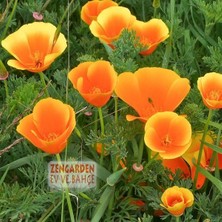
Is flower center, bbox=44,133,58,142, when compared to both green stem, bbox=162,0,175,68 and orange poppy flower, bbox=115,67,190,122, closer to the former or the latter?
orange poppy flower, bbox=115,67,190,122

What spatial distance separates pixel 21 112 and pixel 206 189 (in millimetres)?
492

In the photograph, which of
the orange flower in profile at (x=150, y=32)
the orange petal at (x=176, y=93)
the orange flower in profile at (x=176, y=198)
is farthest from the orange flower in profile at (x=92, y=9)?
the orange flower in profile at (x=176, y=198)

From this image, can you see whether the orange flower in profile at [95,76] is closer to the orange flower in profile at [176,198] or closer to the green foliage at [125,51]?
the green foliage at [125,51]

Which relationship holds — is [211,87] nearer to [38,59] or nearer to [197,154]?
[197,154]

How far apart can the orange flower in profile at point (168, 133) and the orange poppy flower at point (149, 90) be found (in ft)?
0.33

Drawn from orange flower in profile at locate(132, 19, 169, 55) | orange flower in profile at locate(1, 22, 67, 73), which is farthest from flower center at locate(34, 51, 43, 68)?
orange flower in profile at locate(132, 19, 169, 55)

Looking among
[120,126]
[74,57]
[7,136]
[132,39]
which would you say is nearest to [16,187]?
[7,136]

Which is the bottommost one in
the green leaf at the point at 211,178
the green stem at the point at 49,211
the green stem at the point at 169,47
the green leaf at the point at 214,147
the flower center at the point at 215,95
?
the green stem at the point at 49,211

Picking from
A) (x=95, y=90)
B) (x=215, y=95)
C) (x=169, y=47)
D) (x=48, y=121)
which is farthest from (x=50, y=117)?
(x=169, y=47)

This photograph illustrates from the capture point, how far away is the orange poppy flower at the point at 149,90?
1353 mm

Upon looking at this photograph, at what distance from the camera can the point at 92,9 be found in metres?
1.68

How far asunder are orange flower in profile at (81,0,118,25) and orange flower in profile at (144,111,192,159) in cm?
49

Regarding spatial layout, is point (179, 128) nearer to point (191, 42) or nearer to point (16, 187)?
point (16, 187)

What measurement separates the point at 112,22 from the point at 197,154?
1.30ft
